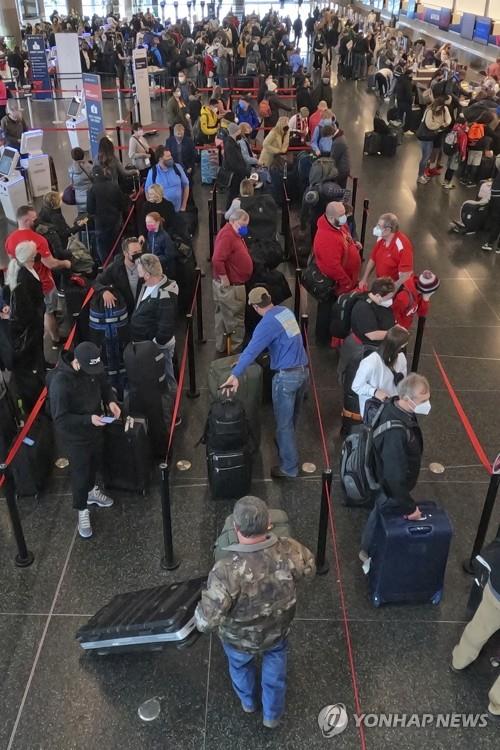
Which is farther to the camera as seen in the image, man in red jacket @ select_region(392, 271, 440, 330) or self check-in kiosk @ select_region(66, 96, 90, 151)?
self check-in kiosk @ select_region(66, 96, 90, 151)

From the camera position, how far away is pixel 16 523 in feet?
14.8

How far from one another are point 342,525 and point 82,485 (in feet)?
6.66

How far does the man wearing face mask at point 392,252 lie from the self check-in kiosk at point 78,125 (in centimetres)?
1090

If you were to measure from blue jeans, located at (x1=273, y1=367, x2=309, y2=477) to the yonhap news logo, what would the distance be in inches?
81.2

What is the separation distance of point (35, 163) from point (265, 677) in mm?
11438

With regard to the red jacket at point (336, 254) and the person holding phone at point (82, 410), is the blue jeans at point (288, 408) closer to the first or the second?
the person holding phone at point (82, 410)

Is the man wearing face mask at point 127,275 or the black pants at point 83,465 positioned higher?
the man wearing face mask at point 127,275

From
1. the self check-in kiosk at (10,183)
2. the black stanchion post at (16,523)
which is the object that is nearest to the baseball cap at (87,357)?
the black stanchion post at (16,523)

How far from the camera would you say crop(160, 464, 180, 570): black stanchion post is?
4.33 meters

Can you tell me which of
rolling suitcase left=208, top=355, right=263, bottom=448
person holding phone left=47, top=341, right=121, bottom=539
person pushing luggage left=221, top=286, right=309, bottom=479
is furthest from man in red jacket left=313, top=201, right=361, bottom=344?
person holding phone left=47, top=341, right=121, bottom=539

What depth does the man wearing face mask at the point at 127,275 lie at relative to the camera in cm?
607

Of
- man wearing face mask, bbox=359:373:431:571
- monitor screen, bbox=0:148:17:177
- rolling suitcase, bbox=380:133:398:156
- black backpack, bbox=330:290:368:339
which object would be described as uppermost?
man wearing face mask, bbox=359:373:431:571

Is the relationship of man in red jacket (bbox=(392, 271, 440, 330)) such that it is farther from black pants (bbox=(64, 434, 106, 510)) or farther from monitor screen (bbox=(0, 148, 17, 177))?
monitor screen (bbox=(0, 148, 17, 177))

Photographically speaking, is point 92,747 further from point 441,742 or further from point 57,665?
point 441,742
